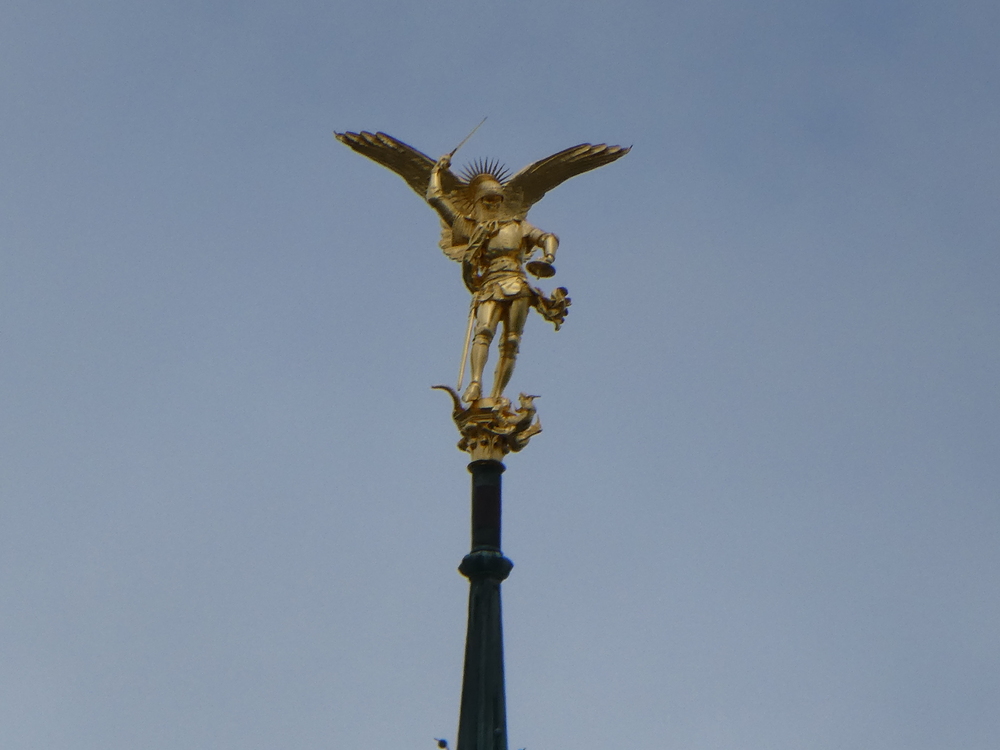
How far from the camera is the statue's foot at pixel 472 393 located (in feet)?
79.2

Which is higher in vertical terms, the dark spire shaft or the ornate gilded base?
the ornate gilded base

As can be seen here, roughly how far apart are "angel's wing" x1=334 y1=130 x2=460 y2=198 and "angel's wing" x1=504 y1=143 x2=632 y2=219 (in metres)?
0.76

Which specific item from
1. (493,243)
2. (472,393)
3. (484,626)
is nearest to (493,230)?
(493,243)

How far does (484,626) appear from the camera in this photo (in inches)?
879

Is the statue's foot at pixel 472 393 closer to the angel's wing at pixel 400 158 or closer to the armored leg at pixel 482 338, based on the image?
the armored leg at pixel 482 338

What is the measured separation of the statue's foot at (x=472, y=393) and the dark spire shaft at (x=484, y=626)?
807 millimetres

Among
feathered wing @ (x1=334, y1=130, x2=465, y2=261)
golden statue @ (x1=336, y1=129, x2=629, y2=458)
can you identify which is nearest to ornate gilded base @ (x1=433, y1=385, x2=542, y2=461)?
golden statue @ (x1=336, y1=129, x2=629, y2=458)

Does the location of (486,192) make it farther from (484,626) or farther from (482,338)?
(484,626)

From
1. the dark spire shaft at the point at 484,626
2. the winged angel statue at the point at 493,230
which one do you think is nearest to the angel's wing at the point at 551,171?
the winged angel statue at the point at 493,230

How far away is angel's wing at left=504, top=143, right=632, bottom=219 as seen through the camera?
2597 cm

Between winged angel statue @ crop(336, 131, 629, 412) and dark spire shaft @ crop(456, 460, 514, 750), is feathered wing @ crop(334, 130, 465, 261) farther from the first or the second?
dark spire shaft @ crop(456, 460, 514, 750)

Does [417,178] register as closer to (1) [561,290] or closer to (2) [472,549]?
(1) [561,290]

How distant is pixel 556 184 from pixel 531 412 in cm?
358

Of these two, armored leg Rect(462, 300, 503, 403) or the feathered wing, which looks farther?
the feathered wing
